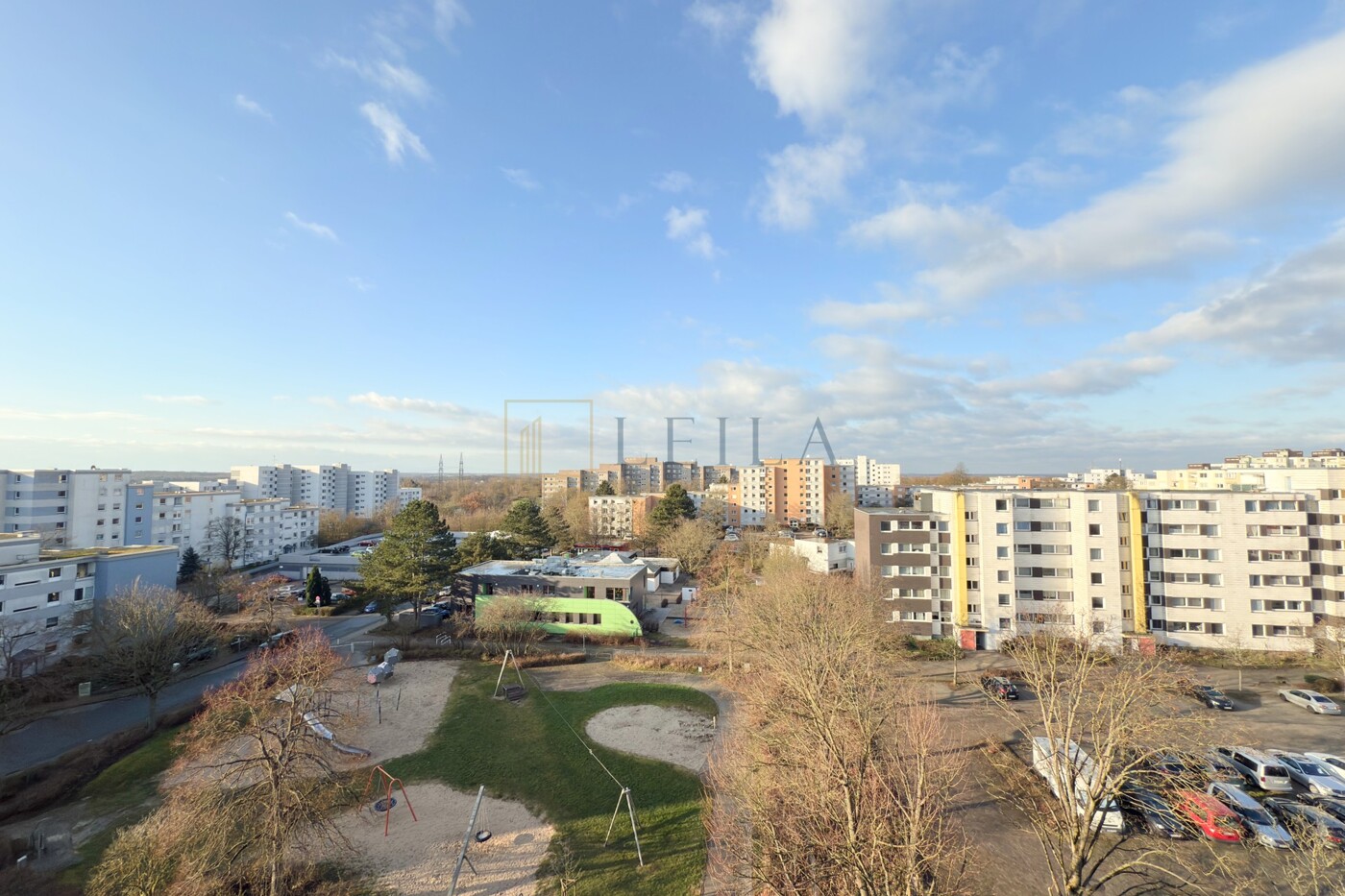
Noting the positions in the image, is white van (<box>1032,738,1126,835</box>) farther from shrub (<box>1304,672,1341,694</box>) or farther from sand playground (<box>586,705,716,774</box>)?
shrub (<box>1304,672,1341,694</box>)

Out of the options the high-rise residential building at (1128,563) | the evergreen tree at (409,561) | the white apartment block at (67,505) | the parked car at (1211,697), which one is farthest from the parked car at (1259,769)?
the white apartment block at (67,505)

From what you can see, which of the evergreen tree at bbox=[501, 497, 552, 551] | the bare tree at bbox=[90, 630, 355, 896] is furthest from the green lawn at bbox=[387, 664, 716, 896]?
the evergreen tree at bbox=[501, 497, 552, 551]

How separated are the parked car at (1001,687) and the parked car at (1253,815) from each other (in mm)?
8453

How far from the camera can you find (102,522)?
50438 millimetres

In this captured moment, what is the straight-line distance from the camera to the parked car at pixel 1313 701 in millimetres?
23312

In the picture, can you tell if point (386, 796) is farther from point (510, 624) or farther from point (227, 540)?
point (227, 540)

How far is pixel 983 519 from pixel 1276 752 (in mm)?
15495

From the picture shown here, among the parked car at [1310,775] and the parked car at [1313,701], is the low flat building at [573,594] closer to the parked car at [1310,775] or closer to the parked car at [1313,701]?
the parked car at [1310,775]

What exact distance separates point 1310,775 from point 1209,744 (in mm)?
7410

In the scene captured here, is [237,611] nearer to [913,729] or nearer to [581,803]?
[581,803]

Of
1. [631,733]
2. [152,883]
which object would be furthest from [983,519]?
[152,883]

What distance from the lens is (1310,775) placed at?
1762 cm

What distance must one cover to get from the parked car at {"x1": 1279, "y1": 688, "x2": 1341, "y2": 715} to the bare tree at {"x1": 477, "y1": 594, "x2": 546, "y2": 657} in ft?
126

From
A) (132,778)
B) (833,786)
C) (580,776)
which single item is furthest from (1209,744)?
(132,778)
